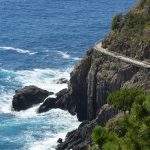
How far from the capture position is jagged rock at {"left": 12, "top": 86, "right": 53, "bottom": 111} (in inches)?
4813

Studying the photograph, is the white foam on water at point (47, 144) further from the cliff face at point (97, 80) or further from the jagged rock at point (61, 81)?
the jagged rock at point (61, 81)

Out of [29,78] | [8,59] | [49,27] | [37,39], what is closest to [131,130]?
[29,78]

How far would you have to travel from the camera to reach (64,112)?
118875mm

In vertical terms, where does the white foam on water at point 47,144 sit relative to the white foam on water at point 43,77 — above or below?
below

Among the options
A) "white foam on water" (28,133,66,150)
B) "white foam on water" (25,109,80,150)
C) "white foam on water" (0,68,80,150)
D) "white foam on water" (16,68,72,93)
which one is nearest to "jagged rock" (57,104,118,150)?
"white foam on water" (28,133,66,150)

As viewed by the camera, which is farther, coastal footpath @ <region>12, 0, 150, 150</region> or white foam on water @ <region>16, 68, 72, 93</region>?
white foam on water @ <region>16, 68, 72, 93</region>

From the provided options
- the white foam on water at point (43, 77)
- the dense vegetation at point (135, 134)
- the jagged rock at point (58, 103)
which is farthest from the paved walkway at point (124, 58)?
the dense vegetation at point (135, 134)

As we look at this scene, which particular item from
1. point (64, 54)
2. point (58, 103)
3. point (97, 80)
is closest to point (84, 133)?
point (97, 80)

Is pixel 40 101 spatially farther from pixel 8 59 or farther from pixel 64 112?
pixel 8 59

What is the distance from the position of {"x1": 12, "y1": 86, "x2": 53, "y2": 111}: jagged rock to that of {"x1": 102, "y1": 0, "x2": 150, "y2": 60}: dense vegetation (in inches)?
696

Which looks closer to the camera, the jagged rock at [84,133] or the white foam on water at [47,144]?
the jagged rock at [84,133]

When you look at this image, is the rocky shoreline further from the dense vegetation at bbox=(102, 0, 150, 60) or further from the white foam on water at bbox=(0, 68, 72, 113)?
the dense vegetation at bbox=(102, 0, 150, 60)

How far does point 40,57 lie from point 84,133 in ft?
183

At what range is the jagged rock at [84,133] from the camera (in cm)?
9781
